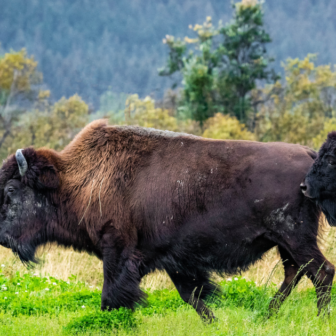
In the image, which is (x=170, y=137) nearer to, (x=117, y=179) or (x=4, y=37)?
(x=117, y=179)

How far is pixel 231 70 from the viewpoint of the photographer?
64.0m

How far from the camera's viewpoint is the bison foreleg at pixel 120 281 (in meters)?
5.34

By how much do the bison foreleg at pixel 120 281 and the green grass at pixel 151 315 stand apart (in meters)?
0.16

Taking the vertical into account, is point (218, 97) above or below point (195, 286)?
above

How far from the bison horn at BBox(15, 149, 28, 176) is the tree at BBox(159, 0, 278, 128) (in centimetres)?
5411

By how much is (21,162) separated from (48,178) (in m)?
0.38

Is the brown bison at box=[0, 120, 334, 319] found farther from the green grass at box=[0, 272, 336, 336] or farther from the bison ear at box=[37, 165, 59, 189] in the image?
the green grass at box=[0, 272, 336, 336]

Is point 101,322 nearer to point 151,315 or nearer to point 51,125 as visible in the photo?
point 151,315

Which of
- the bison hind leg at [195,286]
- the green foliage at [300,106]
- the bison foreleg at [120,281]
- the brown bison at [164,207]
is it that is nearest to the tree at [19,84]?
the green foliage at [300,106]

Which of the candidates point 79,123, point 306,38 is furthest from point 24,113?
point 306,38

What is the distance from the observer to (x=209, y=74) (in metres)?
62.9

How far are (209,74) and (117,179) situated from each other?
59.0m

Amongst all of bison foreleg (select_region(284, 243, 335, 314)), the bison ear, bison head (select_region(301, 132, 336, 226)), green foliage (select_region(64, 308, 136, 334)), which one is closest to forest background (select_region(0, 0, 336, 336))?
green foliage (select_region(64, 308, 136, 334))

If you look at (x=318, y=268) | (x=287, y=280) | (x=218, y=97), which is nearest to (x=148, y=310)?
(x=287, y=280)
